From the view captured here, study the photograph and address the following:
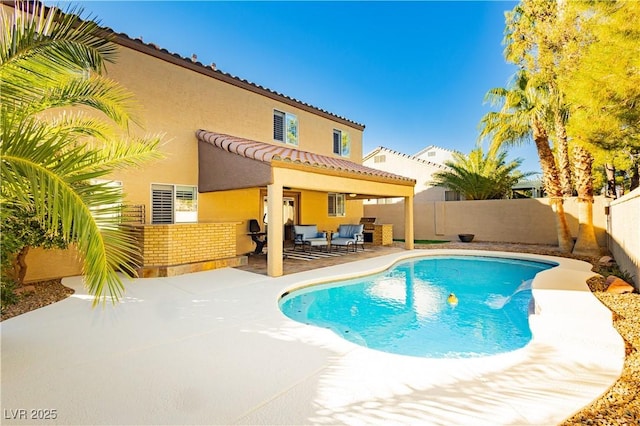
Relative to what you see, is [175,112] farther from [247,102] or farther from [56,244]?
[56,244]

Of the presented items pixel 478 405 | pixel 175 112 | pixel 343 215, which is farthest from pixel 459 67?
pixel 478 405

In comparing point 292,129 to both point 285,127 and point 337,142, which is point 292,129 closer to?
point 285,127

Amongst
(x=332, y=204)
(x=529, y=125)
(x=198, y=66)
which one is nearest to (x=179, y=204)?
(x=198, y=66)

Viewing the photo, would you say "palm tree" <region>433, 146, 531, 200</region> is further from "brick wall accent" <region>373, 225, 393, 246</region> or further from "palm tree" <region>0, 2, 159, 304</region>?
"palm tree" <region>0, 2, 159, 304</region>

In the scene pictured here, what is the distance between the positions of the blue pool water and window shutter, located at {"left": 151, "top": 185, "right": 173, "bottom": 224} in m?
6.36

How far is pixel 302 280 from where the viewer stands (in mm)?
9258

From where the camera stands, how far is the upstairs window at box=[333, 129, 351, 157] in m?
19.5

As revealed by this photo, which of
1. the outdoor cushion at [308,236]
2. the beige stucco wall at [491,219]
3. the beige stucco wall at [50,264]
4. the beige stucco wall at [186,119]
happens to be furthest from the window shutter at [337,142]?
the beige stucco wall at [50,264]

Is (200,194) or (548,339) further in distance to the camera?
(200,194)

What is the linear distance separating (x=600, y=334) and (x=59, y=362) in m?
8.37

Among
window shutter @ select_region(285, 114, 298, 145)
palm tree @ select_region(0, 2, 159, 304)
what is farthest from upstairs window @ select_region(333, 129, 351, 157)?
palm tree @ select_region(0, 2, 159, 304)

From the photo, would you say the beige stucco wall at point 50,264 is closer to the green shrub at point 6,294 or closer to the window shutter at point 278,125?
the green shrub at point 6,294

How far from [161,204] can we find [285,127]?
7647 mm

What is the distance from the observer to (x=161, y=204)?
37.6 feet
